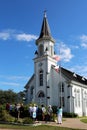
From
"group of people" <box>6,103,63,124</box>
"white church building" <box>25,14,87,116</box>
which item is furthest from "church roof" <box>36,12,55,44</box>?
"group of people" <box>6,103,63,124</box>

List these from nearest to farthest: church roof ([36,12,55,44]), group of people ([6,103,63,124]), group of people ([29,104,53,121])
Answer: group of people ([29,104,53,121])
group of people ([6,103,63,124])
church roof ([36,12,55,44])

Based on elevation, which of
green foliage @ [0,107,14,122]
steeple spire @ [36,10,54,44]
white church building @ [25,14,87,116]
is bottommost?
green foliage @ [0,107,14,122]

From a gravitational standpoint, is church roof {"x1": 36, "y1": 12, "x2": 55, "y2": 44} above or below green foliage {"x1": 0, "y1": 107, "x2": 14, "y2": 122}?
above

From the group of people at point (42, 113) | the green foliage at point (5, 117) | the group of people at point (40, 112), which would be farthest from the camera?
the group of people at point (40, 112)

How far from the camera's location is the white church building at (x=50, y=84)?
154 ft

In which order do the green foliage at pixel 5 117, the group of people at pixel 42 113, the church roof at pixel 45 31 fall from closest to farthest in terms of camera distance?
the green foliage at pixel 5 117 → the group of people at pixel 42 113 → the church roof at pixel 45 31

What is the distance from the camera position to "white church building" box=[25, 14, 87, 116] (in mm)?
46812

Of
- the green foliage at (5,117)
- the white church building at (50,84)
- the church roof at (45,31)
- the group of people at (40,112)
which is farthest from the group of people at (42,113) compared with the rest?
the church roof at (45,31)

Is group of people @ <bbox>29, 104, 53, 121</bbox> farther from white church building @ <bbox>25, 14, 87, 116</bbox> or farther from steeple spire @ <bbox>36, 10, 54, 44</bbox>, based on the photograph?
steeple spire @ <bbox>36, 10, 54, 44</bbox>

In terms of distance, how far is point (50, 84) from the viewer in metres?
48.5

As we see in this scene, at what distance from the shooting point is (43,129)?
20516 millimetres

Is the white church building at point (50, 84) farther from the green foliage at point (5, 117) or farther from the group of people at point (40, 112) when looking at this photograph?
the green foliage at point (5, 117)

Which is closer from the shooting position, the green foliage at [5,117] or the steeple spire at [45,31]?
the green foliage at [5,117]

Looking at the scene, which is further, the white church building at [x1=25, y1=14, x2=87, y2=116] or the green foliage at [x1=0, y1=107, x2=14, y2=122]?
the white church building at [x1=25, y1=14, x2=87, y2=116]
